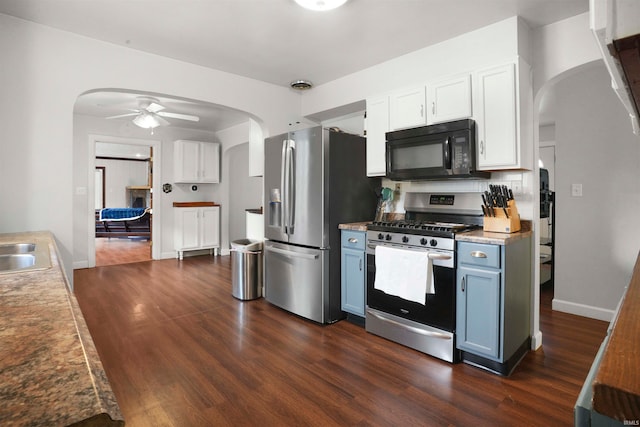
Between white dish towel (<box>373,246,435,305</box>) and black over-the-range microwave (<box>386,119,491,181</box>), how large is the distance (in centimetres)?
70

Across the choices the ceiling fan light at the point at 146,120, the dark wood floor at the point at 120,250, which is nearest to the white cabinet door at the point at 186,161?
the ceiling fan light at the point at 146,120

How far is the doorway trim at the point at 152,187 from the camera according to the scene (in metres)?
5.39

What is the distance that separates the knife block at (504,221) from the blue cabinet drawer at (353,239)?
3.19ft

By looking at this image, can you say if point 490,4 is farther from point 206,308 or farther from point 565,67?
point 206,308

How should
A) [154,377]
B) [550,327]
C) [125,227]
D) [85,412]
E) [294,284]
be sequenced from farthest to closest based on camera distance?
1. [125,227]
2. [294,284]
3. [550,327]
4. [154,377]
5. [85,412]

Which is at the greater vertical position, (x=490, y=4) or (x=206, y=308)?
(x=490, y=4)

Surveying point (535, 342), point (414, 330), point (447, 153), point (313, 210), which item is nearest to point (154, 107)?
point (313, 210)

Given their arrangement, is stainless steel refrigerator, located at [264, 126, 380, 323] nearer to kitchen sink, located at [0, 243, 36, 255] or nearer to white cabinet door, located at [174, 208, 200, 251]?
kitchen sink, located at [0, 243, 36, 255]

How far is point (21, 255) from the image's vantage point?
180 cm

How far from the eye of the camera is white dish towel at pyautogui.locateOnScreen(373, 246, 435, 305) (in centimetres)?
243

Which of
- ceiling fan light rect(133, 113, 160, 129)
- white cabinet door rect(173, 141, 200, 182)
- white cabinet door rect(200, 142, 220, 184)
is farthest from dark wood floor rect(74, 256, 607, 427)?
white cabinet door rect(200, 142, 220, 184)

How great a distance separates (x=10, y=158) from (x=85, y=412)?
2772 millimetres

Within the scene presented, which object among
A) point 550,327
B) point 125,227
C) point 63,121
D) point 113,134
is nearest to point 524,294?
point 550,327

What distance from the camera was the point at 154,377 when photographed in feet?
7.08
